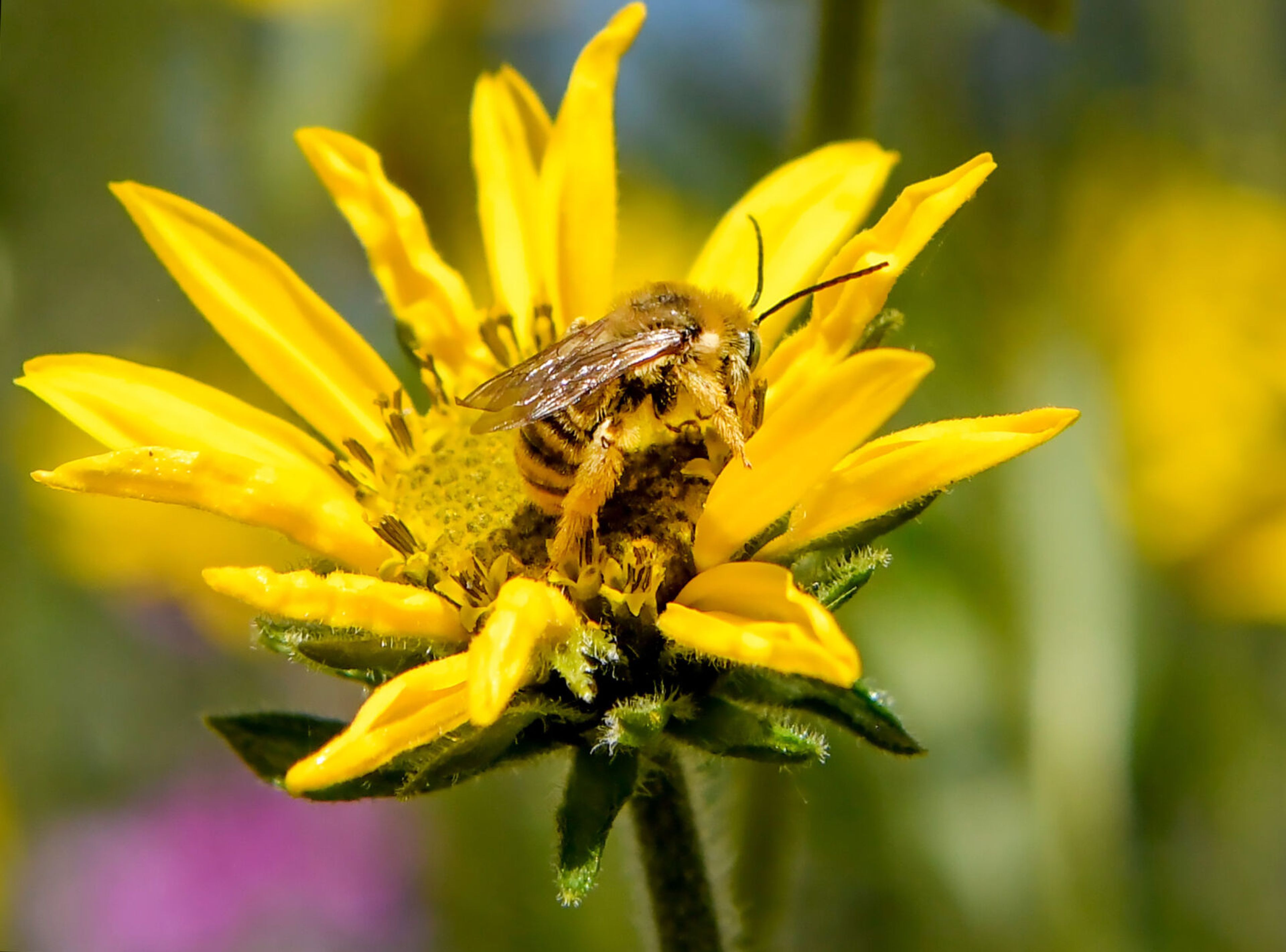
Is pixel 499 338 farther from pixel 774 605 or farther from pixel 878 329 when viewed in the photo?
pixel 774 605

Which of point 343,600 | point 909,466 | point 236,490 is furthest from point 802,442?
point 236,490

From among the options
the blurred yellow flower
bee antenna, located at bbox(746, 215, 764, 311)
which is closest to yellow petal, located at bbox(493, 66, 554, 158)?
bee antenna, located at bbox(746, 215, 764, 311)

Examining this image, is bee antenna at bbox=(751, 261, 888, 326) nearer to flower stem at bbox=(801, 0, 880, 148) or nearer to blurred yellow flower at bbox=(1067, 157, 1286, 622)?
flower stem at bbox=(801, 0, 880, 148)

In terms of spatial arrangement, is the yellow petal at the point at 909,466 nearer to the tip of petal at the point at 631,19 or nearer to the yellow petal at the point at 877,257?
the yellow petal at the point at 877,257

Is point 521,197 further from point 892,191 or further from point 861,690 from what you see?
point 892,191

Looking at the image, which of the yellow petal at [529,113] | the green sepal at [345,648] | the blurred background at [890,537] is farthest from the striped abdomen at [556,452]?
the blurred background at [890,537]
